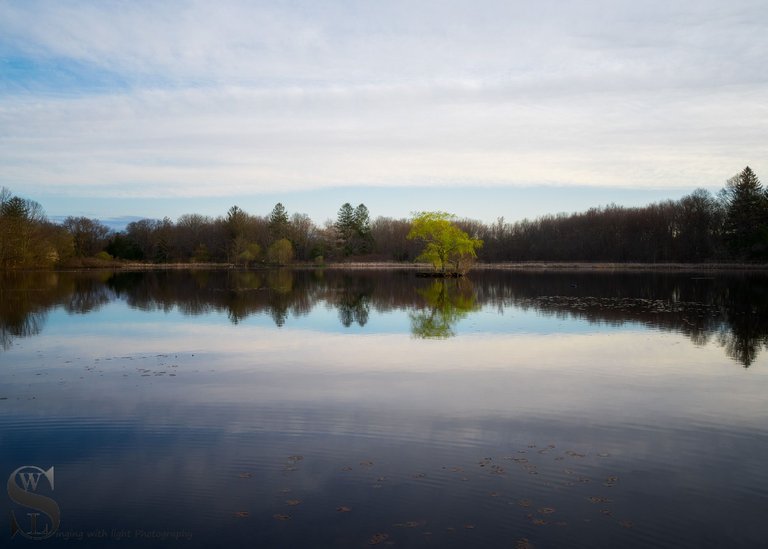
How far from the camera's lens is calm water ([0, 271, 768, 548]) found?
653 cm

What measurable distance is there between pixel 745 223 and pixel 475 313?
6015 centimetres

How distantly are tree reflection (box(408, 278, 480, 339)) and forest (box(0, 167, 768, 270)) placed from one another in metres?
49.9

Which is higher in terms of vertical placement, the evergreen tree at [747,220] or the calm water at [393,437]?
the evergreen tree at [747,220]

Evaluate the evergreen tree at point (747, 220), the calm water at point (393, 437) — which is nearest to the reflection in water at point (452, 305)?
the calm water at point (393, 437)

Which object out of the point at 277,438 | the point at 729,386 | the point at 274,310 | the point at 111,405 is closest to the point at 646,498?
the point at 277,438

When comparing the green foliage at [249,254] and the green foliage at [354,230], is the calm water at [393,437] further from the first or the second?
the green foliage at [354,230]

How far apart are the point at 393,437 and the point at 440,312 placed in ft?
60.5

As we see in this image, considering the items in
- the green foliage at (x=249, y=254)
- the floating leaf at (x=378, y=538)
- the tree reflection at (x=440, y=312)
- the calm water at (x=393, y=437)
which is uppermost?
the green foliage at (x=249, y=254)

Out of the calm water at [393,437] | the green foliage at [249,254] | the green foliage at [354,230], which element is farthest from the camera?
the green foliage at [354,230]

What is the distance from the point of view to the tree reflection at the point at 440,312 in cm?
2148

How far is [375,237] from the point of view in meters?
124

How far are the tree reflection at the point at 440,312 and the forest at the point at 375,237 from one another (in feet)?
164

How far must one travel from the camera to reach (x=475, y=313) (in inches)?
1063

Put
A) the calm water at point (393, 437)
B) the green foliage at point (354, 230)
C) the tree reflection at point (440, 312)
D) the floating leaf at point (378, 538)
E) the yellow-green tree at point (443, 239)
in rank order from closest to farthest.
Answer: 1. the floating leaf at point (378, 538)
2. the calm water at point (393, 437)
3. the tree reflection at point (440, 312)
4. the yellow-green tree at point (443, 239)
5. the green foliage at point (354, 230)
